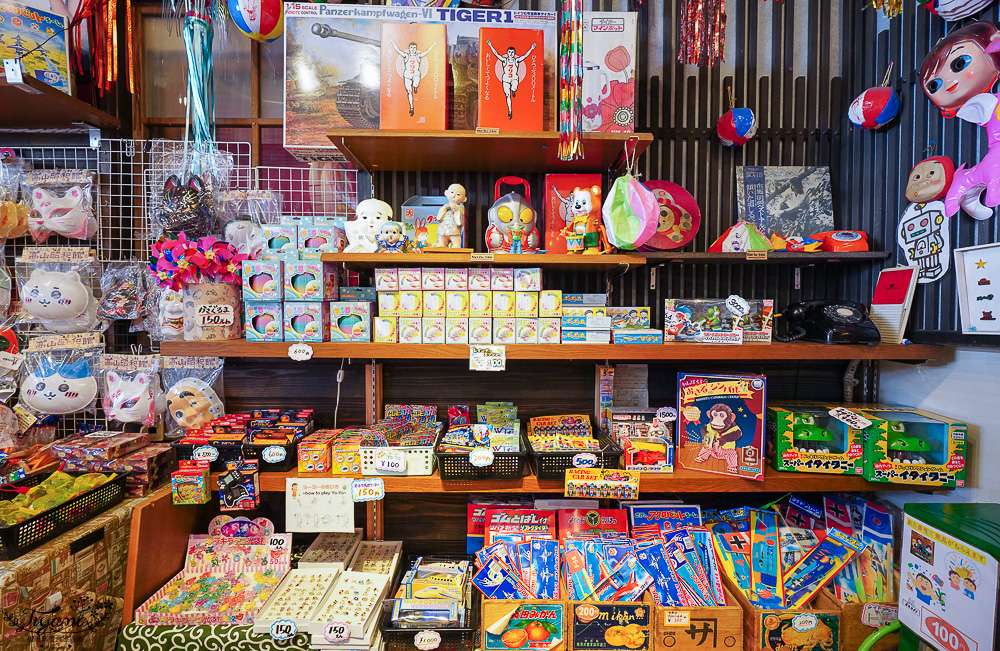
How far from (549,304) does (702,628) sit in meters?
1.25

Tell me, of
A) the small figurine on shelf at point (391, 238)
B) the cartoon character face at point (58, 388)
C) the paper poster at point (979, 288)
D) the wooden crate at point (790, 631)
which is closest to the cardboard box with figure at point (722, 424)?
the wooden crate at point (790, 631)

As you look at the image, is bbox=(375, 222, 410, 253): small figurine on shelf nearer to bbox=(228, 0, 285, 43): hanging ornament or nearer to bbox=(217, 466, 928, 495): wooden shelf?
bbox=(217, 466, 928, 495): wooden shelf

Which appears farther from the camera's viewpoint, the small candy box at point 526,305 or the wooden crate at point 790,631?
the small candy box at point 526,305

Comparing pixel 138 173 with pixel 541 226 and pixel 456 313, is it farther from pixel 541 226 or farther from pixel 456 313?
pixel 541 226

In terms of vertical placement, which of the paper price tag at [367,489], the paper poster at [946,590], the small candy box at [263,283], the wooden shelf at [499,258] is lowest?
the paper poster at [946,590]

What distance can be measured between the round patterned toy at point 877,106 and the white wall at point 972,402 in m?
0.93

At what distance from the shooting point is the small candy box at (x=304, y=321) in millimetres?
1735

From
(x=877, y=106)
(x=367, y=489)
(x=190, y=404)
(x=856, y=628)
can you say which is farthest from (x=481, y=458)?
(x=877, y=106)

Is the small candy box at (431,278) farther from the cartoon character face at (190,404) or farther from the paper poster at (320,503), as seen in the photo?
the cartoon character face at (190,404)

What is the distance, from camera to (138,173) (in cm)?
210

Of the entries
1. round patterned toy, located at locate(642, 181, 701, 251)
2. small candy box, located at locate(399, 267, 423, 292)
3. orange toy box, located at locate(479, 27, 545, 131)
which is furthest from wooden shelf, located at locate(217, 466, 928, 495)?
orange toy box, located at locate(479, 27, 545, 131)

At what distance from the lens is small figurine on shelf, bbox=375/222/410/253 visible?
5.63 ft

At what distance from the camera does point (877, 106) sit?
1.84 metres

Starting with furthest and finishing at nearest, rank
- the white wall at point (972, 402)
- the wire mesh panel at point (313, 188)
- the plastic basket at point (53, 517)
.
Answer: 1. the wire mesh panel at point (313, 188)
2. the white wall at point (972, 402)
3. the plastic basket at point (53, 517)
